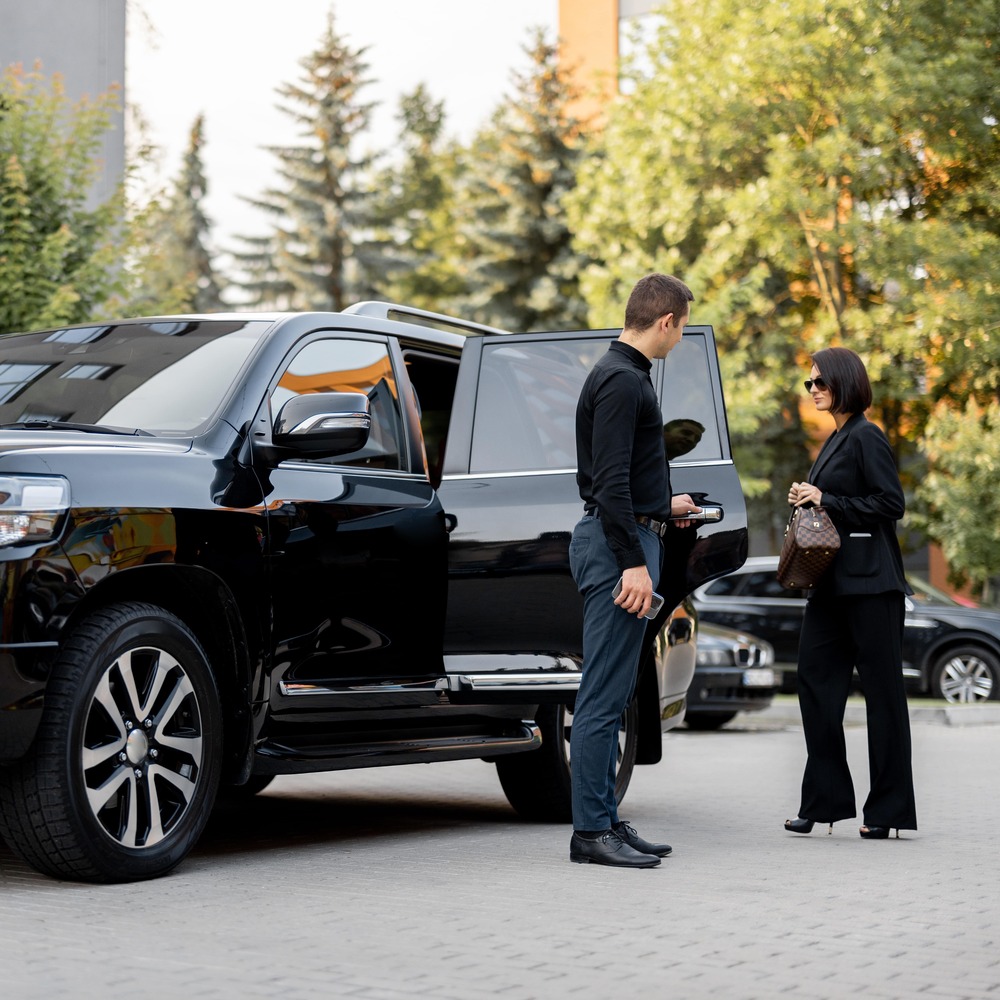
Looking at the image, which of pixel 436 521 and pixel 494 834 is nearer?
pixel 436 521

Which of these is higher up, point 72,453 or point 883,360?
point 883,360

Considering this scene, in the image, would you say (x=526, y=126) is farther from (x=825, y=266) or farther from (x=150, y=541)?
(x=150, y=541)

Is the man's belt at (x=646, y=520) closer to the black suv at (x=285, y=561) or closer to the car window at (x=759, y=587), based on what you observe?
the black suv at (x=285, y=561)

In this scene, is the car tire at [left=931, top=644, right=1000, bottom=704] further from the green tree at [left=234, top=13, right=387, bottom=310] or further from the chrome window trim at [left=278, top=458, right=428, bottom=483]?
the green tree at [left=234, top=13, right=387, bottom=310]

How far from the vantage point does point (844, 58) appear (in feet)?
92.4

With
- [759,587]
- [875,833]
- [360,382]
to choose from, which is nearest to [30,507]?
[360,382]

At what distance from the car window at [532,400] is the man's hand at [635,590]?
1.09 metres

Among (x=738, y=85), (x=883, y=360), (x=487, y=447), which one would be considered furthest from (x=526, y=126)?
(x=487, y=447)

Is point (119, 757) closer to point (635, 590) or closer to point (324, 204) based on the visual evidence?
point (635, 590)

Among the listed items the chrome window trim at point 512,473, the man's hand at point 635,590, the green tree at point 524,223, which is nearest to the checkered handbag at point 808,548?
the chrome window trim at point 512,473

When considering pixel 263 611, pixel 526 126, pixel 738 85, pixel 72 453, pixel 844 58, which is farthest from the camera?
pixel 526 126

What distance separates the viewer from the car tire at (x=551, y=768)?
773 centimetres

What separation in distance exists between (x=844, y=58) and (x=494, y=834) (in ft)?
75.7

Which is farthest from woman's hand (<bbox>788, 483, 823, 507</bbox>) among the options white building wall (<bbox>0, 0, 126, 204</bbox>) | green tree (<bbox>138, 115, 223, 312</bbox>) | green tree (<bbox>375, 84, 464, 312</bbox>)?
green tree (<bbox>138, 115, 223, 312</bbox>)
